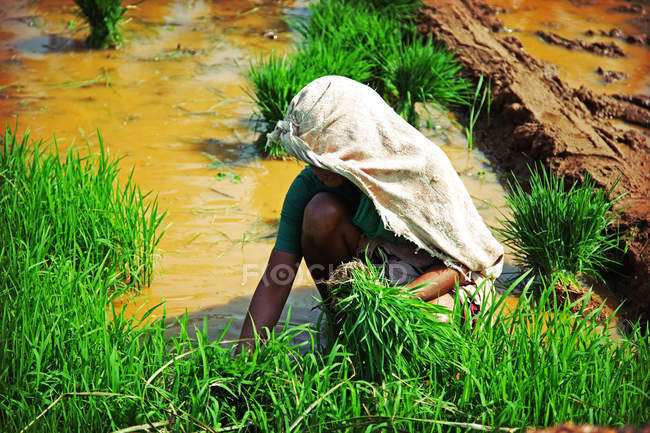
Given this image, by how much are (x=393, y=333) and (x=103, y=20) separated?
4.70 m

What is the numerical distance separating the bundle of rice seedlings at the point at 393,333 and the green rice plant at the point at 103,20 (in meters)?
4.46

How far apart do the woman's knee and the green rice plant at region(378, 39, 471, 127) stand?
215cm

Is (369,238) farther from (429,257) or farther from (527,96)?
(527,96)

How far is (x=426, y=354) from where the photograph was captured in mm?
2123

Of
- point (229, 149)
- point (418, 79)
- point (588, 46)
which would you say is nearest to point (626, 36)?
point (588, 46)

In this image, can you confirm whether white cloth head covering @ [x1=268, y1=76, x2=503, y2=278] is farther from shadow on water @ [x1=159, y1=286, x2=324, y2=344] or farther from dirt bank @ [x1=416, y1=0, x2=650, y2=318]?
dirt bank @ [x1=416, y1=0, x2=650, y2=318]

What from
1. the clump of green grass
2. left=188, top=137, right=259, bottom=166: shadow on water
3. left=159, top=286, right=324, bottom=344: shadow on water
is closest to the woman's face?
left=159, top=286, right=324, bottom=344: shadow on water

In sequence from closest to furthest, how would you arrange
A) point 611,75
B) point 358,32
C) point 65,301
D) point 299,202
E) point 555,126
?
point 65,301, point 299,202, point 555,126, point 358,32, point 611,75

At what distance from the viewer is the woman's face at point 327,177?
2.40 meters

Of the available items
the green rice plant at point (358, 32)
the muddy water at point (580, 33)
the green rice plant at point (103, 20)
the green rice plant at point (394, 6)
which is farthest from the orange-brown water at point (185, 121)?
the muddy water at point (580, 33)

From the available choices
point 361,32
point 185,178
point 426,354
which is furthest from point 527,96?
point 426,354

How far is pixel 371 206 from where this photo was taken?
246 cm

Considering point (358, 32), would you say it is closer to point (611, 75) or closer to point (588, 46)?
point (611, 75)

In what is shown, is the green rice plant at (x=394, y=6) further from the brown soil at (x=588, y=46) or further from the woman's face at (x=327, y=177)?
the woman's face at (x=327, y=177)
